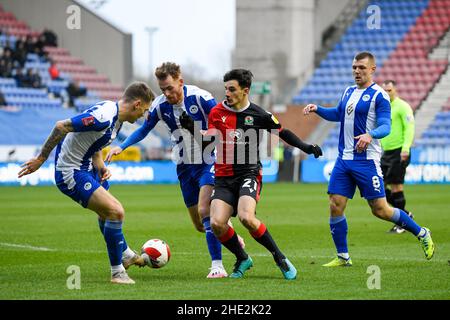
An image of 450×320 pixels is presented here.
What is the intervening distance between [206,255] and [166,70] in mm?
2904

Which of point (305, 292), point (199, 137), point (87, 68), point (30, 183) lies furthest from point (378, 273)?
point (87, 68)

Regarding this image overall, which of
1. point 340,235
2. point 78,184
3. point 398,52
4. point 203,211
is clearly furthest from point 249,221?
point 398,52

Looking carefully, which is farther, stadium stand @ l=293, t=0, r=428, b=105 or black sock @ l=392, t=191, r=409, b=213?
stadium stand @ l=293, t=0, r=428, b=105

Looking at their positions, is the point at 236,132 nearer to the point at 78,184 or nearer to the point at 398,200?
the point at 78,184

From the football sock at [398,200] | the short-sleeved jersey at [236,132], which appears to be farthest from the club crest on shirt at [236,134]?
the football sock at [398,200]

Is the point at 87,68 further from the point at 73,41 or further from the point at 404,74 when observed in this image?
the point at 404,74

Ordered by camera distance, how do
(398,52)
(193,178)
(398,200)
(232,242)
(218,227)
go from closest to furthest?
(218,227), (232,242), (193,178), (398,200), (398,52)

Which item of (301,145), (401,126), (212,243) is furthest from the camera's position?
(401,126)

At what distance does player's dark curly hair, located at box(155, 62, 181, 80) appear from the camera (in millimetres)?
9680

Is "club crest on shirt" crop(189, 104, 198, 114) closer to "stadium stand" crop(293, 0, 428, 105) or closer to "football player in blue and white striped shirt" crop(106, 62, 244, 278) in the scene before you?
"football player in blue and white striped shirt" crop(106, 62, 244, 278)

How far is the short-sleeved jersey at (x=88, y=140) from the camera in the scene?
8914 mm

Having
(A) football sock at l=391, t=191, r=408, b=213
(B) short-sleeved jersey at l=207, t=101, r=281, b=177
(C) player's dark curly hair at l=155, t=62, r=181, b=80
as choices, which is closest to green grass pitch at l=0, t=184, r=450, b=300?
(A) football sock at l=391, t=191, r=408, b=213

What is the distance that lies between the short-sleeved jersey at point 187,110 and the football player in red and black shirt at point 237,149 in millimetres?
531

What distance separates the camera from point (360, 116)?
416 inches
